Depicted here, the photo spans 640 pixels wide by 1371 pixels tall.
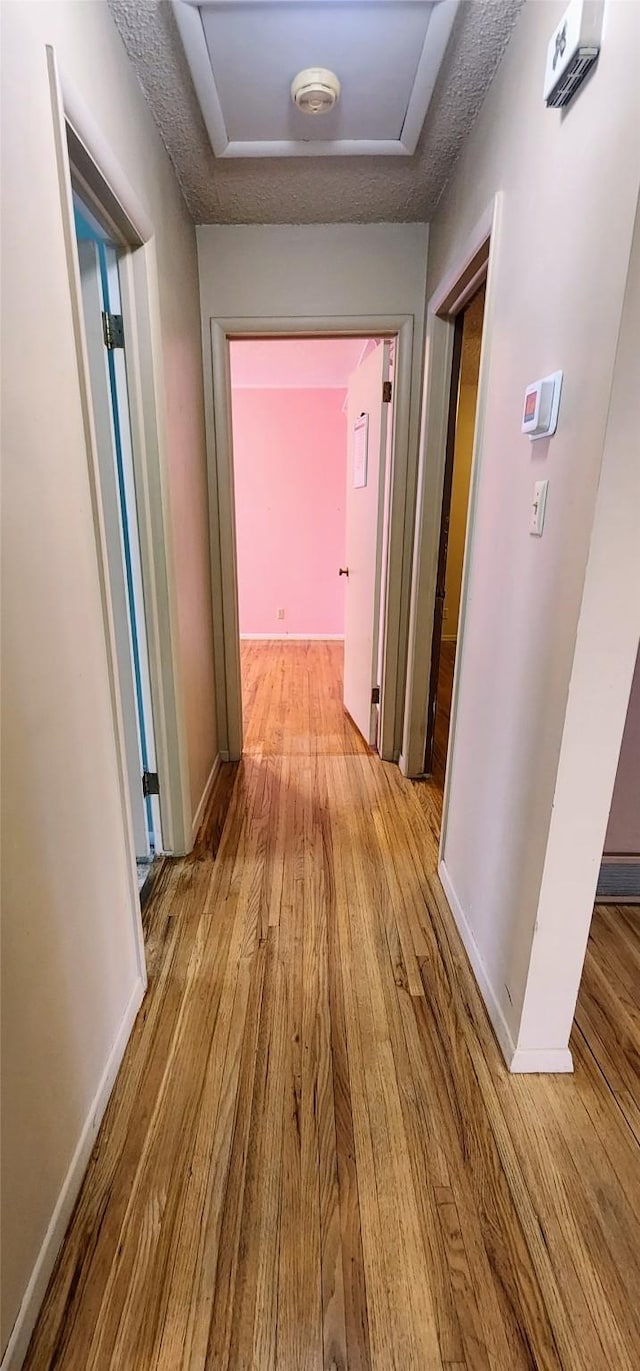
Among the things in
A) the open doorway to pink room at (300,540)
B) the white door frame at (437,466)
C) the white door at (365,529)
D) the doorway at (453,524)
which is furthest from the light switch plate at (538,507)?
the open doorway to pink room at (300,540)

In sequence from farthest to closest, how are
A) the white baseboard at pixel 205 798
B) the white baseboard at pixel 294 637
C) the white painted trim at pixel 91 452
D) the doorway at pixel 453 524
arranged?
the white baseboard at pixel 294 637 < the doorway at pixel 453 524 < the white baseboard at pixel 205 798 < the white painted trim at pixel 91 452

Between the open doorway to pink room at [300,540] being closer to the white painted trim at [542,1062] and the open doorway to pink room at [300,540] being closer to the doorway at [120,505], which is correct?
the doorway at [120,505]

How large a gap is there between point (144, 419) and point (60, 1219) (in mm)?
1834

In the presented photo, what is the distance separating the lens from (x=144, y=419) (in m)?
1.68

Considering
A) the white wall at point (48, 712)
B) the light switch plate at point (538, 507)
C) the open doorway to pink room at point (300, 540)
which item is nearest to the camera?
the white wall at point (48, 712)

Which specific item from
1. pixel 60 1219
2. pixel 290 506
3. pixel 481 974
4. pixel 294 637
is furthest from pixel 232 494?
pixel 294 637

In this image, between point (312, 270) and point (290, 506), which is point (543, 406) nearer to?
point (312, 270)

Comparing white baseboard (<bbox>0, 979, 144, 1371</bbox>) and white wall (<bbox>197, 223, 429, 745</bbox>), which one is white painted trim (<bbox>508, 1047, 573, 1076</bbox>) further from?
white wall (<bbox>197, 223, 429, 745</bbox>)

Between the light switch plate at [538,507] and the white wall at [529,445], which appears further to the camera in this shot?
the light switch plate at [538,507]

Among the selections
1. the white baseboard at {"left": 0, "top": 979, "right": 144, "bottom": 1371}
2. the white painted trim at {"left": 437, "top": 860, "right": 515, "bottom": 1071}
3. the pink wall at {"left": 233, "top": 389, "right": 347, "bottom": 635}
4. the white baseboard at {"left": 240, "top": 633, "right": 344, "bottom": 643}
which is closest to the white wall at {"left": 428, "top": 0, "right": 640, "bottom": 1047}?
the white painted trim at {"left": 437, "top": 860, "right": 515, "bottom": 1071}

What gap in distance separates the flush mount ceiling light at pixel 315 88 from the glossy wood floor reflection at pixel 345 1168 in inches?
87.9

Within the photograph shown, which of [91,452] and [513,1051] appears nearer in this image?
[91,452]

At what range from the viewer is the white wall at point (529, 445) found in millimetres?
917

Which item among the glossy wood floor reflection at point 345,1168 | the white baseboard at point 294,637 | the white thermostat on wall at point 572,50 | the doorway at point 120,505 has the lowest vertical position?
the glossy wood floor reflection at point 345,1168
